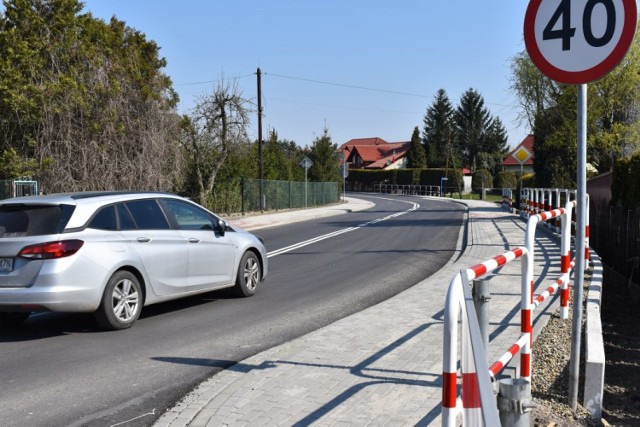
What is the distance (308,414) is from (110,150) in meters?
20.5

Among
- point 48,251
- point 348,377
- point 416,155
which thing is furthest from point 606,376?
point 416,155

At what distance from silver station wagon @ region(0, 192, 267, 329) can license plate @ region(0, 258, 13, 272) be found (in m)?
0.01

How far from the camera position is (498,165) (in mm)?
101875

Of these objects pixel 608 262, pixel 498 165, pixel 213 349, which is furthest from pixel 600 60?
pixel 498 165

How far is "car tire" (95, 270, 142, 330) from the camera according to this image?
7.35 meters

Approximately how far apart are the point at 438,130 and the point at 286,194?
66.8m

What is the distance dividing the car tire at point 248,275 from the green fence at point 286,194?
77.7ft

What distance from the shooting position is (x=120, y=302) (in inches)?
297

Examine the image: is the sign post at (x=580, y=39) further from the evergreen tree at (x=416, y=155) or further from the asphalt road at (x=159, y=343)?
the evergreen tree at (x=416, y=155)

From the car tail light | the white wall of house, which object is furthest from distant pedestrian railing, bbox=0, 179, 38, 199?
the white wall of house

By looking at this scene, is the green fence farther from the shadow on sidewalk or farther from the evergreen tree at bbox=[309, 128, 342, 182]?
the shadow on sidewalk

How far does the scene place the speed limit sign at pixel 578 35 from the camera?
422 centimetres

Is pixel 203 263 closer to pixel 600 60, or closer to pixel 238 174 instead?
pixel 600 60

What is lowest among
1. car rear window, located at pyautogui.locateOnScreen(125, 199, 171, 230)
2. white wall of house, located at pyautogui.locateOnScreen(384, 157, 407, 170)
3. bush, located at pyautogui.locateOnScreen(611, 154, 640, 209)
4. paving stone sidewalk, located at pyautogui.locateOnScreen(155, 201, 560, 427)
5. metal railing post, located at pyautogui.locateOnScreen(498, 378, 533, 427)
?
paving stone sidewalk, located at pyautogui.locateOnScreen(155, 201, 560, 427)
